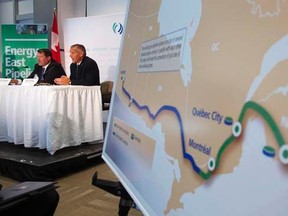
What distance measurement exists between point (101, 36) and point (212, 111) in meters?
4.79

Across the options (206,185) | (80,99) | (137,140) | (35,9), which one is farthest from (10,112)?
(35,9)

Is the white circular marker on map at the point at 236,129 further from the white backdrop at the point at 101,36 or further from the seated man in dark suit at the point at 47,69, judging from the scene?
the white backdrop at the point at 101,36

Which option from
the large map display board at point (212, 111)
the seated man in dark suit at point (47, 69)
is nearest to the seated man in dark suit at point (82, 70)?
the seated man in dark suit at point (47, 69)

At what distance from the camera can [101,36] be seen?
16.6ft

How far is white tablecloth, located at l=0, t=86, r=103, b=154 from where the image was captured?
272cm

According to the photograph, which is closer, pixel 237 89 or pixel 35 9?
pixel 237 89

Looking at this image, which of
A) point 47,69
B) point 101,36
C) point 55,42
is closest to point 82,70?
point 47,69

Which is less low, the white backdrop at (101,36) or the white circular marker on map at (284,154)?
the white backdrop at (101,36)

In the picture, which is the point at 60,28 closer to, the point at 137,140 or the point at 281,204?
the point at 137,140

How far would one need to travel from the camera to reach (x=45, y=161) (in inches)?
103

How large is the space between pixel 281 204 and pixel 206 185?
0.17 metres

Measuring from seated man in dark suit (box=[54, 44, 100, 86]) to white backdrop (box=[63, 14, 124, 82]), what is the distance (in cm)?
131

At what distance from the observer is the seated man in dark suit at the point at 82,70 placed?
10.9ft

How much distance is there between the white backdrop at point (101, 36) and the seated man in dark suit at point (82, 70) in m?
1.31
